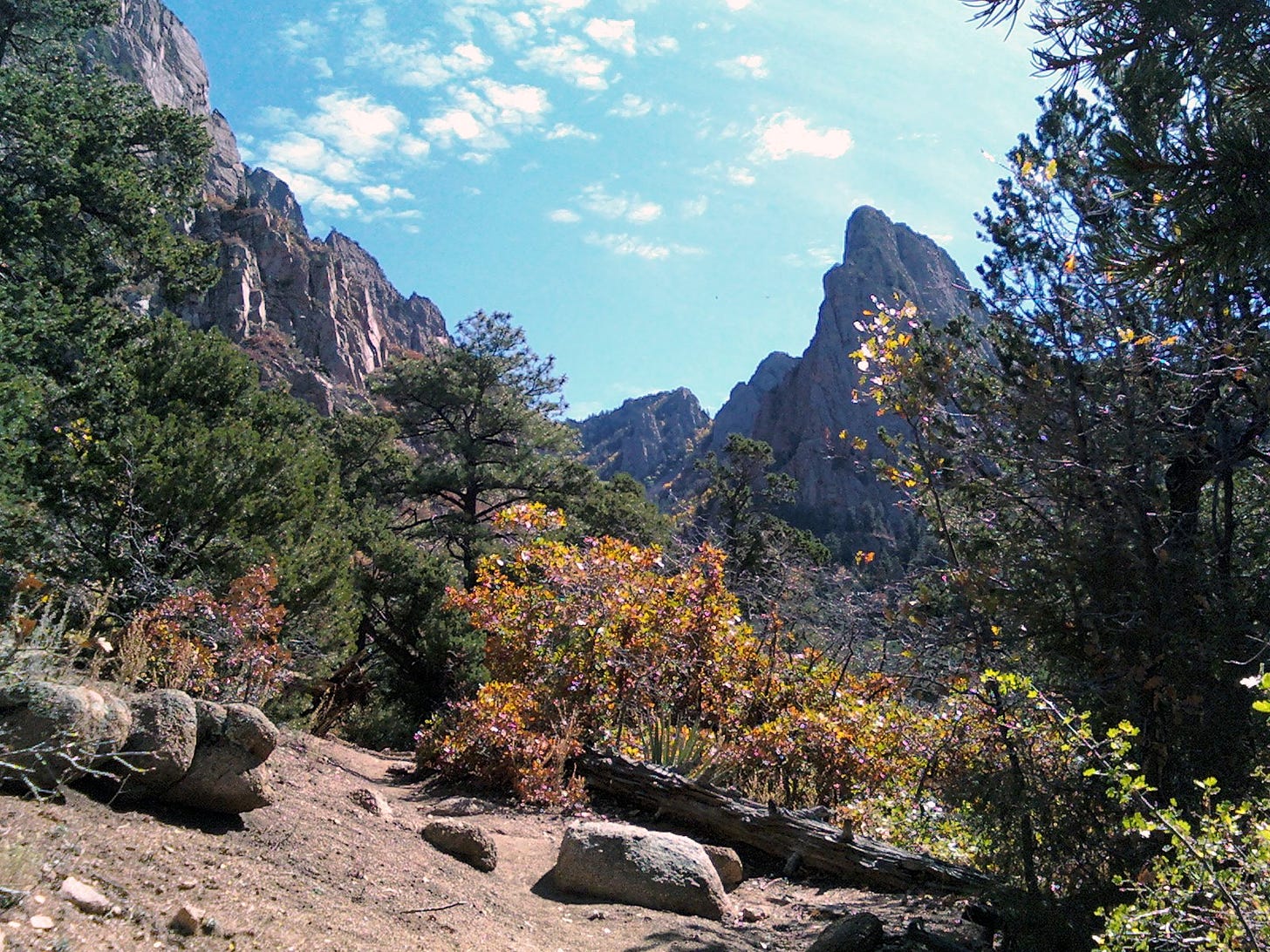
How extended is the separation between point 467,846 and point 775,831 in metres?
2.01

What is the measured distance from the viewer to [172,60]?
330 ft

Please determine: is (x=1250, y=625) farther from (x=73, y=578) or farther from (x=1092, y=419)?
(x=73, y=578)

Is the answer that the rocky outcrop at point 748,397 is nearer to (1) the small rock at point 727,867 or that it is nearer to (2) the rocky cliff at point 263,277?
(2) the rocky cliff at point 263,277

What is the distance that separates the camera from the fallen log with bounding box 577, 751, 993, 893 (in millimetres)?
4746

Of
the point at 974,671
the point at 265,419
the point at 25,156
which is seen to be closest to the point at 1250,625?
the point at 974,671

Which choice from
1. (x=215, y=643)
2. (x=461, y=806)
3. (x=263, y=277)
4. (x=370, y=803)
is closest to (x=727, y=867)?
(x=370, y=803)

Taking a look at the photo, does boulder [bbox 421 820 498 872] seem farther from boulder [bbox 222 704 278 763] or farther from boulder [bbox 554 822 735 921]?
boulder [bbox 222 704 278 763]

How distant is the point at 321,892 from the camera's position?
3379mm

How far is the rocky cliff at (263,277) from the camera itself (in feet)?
237

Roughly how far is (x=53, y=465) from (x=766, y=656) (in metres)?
6.76

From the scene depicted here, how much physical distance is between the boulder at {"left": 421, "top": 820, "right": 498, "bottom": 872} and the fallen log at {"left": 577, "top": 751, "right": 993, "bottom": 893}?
5.80 ft

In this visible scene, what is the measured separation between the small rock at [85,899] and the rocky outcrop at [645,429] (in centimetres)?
11322

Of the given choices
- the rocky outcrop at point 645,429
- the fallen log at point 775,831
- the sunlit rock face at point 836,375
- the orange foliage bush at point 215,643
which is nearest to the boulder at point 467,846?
the fallen log at point 775,831

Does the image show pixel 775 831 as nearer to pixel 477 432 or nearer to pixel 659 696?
pixel 659 696
